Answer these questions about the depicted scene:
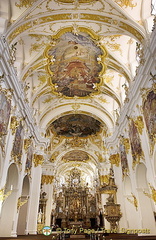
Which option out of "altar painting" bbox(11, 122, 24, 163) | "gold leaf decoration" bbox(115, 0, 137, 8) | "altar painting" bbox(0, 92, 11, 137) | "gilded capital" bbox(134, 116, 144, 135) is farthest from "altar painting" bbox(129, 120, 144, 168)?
"altar painting" bbox(0, 92, 11, 137)

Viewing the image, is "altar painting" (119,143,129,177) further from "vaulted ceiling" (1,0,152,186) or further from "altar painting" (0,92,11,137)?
"altar painting" (0,92,11,137)

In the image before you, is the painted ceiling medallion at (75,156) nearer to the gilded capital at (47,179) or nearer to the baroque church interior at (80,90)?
the gilded capital at (47,179)

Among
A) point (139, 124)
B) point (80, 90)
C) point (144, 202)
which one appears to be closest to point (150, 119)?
point (139, 124)

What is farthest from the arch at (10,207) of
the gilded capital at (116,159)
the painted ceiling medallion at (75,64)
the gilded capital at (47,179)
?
the gilded capital at (47,179)

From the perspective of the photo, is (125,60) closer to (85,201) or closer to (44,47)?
(44,47)

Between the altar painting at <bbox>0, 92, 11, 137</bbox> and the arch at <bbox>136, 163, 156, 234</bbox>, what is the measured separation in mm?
8026

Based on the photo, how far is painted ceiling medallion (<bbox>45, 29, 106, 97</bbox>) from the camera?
12.6m

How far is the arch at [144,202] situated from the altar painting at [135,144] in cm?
56

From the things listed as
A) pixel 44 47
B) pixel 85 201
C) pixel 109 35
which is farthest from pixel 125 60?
pixel 85 201

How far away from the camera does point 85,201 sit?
126ft

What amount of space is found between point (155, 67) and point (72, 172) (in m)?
Result: 36.1

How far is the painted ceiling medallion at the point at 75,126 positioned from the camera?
72.0 ft

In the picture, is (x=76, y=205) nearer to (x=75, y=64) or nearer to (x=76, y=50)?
(x=75, y=64)

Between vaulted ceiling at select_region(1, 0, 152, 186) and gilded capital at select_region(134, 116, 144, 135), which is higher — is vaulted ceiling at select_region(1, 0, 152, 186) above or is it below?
above
